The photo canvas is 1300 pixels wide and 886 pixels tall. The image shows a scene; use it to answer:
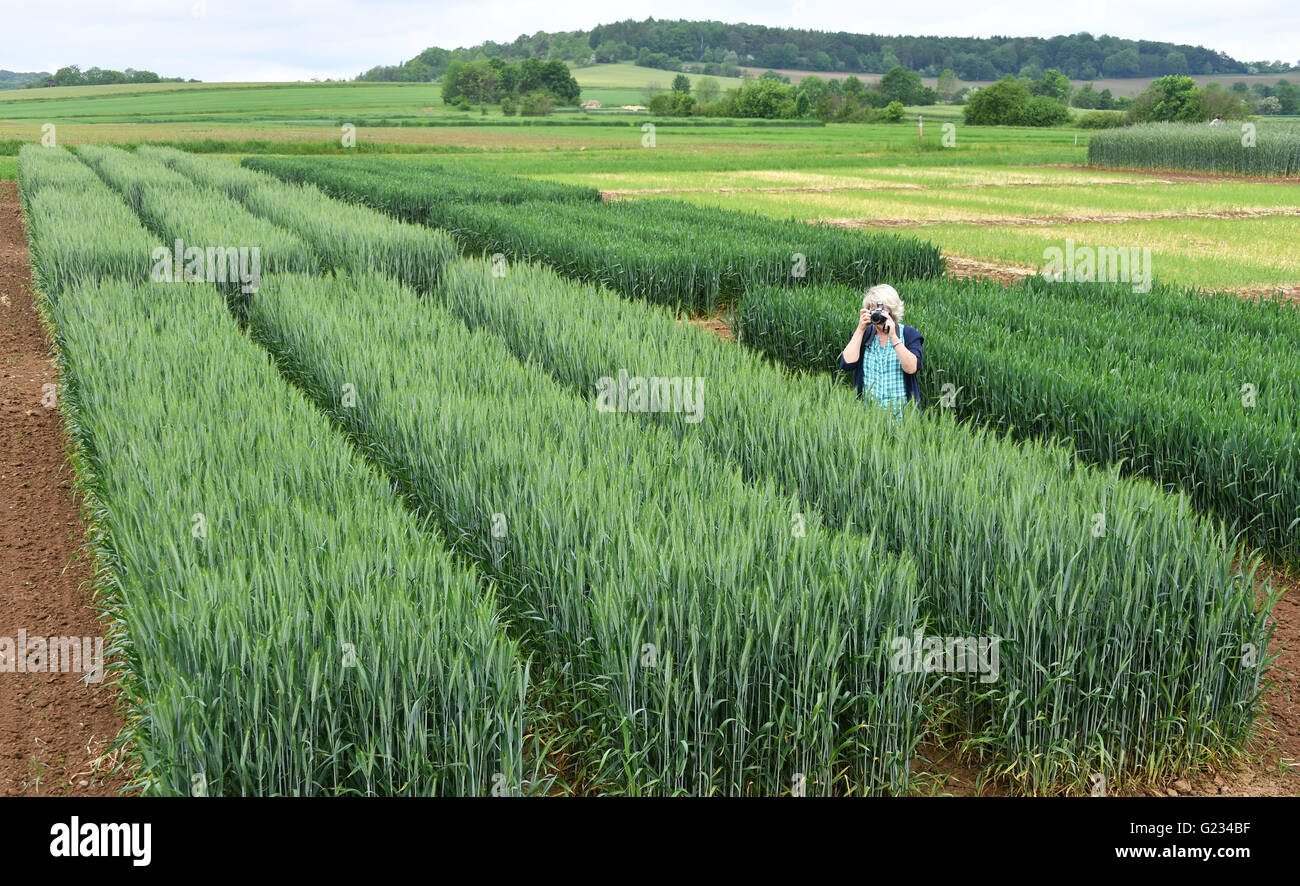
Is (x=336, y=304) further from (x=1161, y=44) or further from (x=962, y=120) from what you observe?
(x=1161, y=44)

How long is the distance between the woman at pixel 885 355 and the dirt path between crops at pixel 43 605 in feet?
13.5

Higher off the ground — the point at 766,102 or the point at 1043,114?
the point at 766,102

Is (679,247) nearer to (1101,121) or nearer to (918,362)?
(918,362)

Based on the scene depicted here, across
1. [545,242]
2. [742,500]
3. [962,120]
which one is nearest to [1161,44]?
[962,120]

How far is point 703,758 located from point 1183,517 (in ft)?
6.65

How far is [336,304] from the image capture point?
27.2 ft

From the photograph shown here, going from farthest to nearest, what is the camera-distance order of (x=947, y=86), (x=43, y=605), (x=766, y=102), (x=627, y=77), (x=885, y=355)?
(x=627, y=77) → (x=947, y=86) → (x=766, y=102) → (x=885, y=355) → (x=43, y=605)

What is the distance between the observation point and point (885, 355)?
19.4 feet

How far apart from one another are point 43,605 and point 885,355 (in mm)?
4758

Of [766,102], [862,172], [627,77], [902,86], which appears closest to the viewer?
[862,172]

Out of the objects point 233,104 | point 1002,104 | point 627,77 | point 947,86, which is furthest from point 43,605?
point 627,77

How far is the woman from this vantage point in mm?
5664

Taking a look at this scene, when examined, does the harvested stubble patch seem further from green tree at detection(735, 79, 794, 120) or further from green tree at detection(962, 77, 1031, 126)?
green tree at detection(735, 79, 794, 120)

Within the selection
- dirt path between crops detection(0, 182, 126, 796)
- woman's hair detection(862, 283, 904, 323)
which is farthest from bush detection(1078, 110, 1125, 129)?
dirt path between crops detection(0, 182, 126, 796)
